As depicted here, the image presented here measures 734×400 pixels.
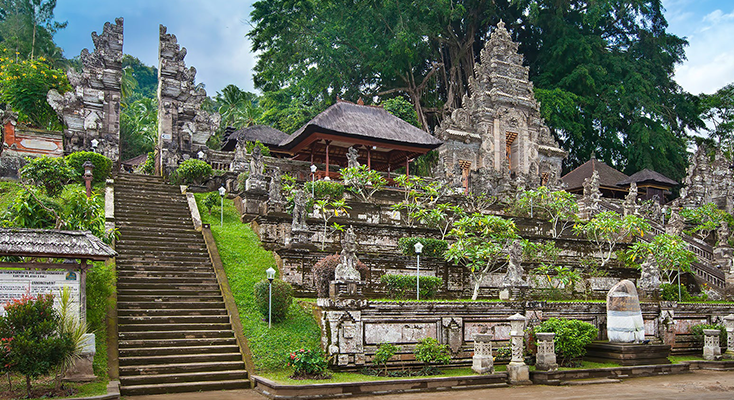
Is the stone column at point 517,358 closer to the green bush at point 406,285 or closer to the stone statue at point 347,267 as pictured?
the green bush at point 406,285

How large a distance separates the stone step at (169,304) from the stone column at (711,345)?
12.0 m

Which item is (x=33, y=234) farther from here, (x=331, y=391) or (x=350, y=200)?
(x=350, y=200)

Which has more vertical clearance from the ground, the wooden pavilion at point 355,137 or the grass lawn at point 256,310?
the wooden pavilion at point 355,137

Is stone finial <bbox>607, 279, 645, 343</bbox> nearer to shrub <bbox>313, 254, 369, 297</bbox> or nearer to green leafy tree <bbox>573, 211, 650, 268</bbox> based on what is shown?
green leafy tree <bbox>573, 211, 650, 268</bbox>

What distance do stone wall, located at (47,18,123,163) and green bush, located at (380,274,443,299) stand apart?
49.6 feet

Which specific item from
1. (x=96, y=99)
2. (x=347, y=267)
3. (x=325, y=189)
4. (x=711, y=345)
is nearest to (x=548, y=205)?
(x=325, y=189)

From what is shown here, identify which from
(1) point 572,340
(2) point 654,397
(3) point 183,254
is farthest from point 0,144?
(2) point 654,397

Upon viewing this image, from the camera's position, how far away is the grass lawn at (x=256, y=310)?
11.8m

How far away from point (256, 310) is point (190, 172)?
1058 centimetres

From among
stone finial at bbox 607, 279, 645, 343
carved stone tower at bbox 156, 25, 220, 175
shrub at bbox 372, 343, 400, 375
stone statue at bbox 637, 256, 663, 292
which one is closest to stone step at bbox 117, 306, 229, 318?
shrub at bbox 372, 343, 400, 375

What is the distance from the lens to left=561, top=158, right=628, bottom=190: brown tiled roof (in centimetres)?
3647

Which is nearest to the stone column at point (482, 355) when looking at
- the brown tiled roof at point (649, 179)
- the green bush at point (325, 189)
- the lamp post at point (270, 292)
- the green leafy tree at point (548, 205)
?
the lamp post at point (270, 292)

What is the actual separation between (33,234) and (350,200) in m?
12.4

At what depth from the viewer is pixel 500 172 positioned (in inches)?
1299
